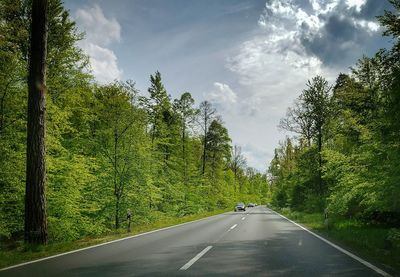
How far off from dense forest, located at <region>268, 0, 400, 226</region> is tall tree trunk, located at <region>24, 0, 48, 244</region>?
10226 millimetres

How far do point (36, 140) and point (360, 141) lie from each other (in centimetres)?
1431

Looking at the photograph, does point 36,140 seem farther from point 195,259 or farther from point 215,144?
point 215,144

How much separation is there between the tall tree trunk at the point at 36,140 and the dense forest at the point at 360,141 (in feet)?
33.6

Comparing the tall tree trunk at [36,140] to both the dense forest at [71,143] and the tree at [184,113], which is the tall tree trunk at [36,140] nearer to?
the dense forest at [71,143]

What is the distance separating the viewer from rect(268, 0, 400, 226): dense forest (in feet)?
40.5

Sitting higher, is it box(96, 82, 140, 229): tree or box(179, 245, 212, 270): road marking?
box(96, 82, 140, 229): tree

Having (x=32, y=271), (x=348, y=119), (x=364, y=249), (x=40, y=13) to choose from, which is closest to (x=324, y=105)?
(x=348, y=119)

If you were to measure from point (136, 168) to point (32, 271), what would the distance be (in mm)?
15779

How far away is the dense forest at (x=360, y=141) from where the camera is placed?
12359 mm

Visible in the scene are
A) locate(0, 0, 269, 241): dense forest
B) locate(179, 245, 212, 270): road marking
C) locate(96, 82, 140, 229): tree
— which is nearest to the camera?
locate(179, 245, 212, 270): road marking

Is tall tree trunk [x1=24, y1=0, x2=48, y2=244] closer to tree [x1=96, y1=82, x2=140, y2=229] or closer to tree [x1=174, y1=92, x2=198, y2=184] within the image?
tree [x1=96, y1=82, x2=140, y2=229]

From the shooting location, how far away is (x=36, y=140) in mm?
11672

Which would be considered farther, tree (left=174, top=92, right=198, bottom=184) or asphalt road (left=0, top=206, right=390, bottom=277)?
tree (left=174, top=92, right=198, bottom=184)

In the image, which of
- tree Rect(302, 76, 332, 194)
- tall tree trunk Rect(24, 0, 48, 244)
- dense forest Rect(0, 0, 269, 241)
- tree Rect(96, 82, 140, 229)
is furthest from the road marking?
tree Rect(302, 76, 332, 194)
